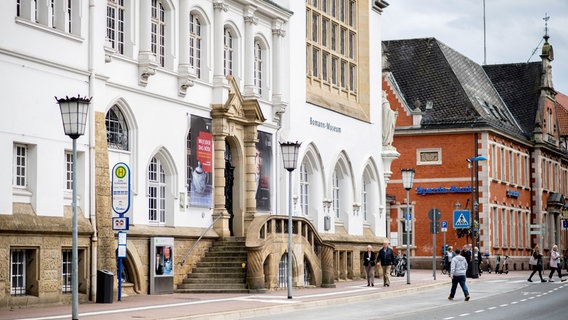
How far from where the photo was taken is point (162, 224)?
38312mm

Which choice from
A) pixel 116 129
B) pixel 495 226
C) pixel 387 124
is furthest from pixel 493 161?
pixel 116 129

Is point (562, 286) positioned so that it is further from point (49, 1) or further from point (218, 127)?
point (49, 1)

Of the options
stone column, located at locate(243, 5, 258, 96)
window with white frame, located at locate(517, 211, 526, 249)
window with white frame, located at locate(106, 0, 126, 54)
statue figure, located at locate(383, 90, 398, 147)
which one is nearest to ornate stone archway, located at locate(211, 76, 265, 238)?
stone column, located at locate(243, 5, 258, 96)

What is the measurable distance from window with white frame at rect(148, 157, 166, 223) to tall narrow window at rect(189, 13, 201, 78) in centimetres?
413

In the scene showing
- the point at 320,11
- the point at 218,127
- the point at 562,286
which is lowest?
the point at 562,286

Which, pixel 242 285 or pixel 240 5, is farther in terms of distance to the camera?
pixel 240 5

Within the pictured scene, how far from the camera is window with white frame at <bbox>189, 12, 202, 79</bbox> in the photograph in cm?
4056

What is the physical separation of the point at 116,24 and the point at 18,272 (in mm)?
9176

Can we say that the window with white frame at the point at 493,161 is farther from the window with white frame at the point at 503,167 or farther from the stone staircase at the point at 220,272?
the stone staircase at the point at 220,272

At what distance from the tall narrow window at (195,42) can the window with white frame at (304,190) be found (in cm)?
987

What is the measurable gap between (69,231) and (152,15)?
9.14 meters

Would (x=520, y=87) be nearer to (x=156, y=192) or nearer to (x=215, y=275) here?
(x=215, y=275)

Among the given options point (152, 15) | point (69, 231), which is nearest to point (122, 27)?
point (152, 15)

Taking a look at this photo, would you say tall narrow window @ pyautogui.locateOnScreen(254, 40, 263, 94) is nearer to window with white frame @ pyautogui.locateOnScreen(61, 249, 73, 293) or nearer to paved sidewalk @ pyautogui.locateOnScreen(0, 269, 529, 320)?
paved sidewalk @ pyautogui.locateOnScreen(0, 269, 529, 320)
